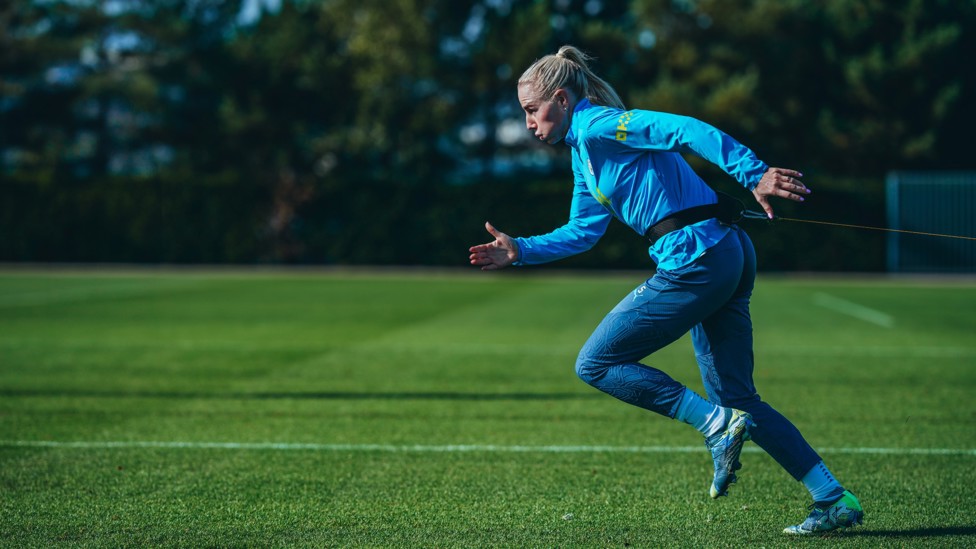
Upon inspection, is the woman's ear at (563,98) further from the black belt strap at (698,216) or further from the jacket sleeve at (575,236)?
the black belt strap at (698,216)

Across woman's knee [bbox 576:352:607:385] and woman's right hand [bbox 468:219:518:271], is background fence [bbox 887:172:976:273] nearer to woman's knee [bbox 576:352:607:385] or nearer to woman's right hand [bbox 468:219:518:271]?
woman's right hand [bbox 468:219:518:271]

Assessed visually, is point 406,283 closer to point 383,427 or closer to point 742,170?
point 383,427

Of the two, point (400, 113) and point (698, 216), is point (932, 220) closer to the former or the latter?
point (400, 113)

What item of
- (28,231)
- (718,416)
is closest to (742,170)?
(718,416)

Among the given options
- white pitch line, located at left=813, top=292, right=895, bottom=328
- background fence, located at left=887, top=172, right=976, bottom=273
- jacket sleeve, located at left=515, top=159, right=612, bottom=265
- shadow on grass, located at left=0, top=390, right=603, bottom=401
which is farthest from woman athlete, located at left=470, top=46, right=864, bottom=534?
background fence, located at left=887, top=172, right=976, bottom=273

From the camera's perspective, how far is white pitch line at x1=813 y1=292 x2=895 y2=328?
17.1 metres

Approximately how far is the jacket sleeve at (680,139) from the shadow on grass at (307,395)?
5071mm

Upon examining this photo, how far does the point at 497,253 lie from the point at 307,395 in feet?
15.6

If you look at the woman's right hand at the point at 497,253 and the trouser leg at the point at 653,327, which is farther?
the woman's right hand at the point at 497,253

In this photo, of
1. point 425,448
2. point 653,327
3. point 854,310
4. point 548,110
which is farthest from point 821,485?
point 854,310

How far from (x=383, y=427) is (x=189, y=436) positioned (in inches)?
53.4

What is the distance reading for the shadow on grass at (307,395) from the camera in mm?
9227

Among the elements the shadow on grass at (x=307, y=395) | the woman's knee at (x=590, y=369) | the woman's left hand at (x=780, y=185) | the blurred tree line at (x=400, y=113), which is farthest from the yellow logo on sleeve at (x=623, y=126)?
the blurred tree line at (x=400, y=113)

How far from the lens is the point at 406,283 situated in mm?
27578
